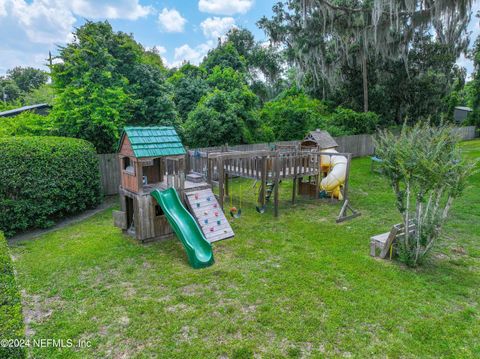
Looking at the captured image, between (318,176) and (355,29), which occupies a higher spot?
(355,29)

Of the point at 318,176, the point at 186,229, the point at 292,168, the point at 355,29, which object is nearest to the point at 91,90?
the point at 186,229

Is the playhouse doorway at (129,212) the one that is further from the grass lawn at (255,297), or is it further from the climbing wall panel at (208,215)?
the climbing wall panel at (208,215)

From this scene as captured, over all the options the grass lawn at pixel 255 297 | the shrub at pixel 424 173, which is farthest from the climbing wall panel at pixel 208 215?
the shrub at pixel 424 173

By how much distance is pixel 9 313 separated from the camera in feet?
8.99

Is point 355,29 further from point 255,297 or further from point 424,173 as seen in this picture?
point 255,297

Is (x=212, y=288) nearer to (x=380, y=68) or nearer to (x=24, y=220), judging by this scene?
(x=24, y=220)

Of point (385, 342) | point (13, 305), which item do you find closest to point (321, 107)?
point (385, 342)

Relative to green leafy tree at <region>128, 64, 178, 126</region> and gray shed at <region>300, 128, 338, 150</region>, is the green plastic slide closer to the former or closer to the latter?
gray shed at <region>300, 128, 338, 150</region>

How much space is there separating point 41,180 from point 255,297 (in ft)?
21.0

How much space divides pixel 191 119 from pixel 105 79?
4245mm

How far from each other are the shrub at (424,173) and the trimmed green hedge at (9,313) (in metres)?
5.56

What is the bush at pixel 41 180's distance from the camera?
295 inches

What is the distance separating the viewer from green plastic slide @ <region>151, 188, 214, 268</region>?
19.5ft

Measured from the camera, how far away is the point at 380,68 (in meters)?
21.7
